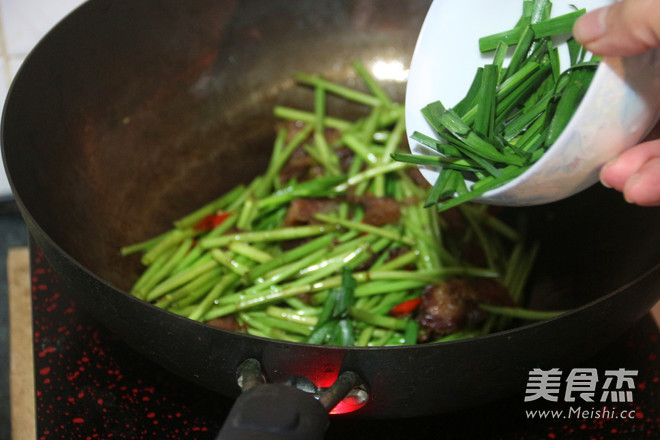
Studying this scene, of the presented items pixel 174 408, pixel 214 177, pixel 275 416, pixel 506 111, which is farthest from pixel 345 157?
pixel 275 416

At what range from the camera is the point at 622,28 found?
32.2 inches

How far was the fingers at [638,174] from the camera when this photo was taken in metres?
0.91

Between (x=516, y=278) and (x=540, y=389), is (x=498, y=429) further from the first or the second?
(x=516, y=278)

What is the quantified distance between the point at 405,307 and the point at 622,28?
864mm

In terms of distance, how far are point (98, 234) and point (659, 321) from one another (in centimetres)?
134

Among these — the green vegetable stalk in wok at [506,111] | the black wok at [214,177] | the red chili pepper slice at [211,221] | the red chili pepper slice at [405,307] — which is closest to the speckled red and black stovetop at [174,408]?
the black wok at [214,177]

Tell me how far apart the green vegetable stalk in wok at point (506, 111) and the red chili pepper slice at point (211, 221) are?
2.33 feet

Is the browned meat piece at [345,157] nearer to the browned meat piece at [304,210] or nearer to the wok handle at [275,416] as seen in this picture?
the browned meat piece at [304,210]

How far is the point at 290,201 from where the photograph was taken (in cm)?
172

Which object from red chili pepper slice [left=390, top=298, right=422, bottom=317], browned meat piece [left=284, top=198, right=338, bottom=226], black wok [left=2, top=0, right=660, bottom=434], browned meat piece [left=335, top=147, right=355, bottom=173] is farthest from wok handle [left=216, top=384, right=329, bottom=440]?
browned meat piece [left=335, top=147, right=355, bottom=173]

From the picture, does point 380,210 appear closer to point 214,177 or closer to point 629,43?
point 214,177

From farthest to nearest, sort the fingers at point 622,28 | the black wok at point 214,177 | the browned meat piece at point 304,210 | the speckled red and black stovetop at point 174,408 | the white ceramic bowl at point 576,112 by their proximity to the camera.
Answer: the browned meat piece at point 304,210 < the speckled red and black stovetop at point 174,408 < the black wok at point 214,177 < the white ceramic bowl at point 576,112 < the fingers at point 622,28

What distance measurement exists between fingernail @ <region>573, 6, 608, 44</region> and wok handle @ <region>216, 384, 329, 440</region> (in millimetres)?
611

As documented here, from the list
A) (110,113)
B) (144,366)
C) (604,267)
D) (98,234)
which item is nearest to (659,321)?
(604,267)
